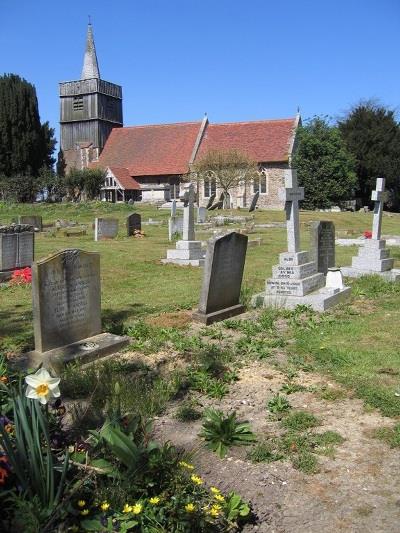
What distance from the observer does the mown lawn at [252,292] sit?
5.60 metres

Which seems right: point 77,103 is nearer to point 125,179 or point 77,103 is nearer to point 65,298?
point 125,179

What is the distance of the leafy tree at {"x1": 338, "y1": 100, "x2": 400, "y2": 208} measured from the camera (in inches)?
1909

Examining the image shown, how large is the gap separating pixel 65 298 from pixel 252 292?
4791 mm

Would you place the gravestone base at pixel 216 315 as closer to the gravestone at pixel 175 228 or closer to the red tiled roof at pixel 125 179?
the gravestone at pixel 175 228

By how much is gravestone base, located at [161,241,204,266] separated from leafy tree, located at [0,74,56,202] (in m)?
38.3

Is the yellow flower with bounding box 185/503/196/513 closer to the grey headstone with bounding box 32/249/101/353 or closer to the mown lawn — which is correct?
the mown lawn

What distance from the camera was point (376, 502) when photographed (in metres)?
3.33

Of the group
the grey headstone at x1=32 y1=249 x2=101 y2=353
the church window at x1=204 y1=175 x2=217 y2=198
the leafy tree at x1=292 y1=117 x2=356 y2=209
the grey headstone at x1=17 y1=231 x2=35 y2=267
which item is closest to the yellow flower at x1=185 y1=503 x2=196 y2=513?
the grey headstone at x1=32 y1=249 x2=101 y2=353

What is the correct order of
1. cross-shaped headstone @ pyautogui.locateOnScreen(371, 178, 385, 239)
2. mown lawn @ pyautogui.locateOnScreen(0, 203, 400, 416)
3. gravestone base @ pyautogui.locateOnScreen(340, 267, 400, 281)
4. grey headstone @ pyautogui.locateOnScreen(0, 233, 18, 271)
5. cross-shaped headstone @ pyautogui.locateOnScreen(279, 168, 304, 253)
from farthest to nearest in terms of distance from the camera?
grey headstone @ pyautogui.locateOnScreen(0, 233, 18, 271)
cross-shaped headstone @ pyautogui.locateOnScreen(371, 178, 385, 239)
gravestone base @ pyautogui.locateOnScreen(340, 267, 400, 281)
cross-shaped headstone @ pyautogui.locateOnScreen(279, 168, 304, 253)
mown lawn @ pyautogui.locateOnScreen(0, 203, 400, 416)

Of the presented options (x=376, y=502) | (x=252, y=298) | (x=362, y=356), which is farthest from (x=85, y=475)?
(x=252, y=298)

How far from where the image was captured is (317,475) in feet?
12.0

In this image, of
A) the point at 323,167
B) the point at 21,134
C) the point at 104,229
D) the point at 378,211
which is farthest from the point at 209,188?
the point at 378,211

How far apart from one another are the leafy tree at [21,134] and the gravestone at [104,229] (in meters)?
30.8

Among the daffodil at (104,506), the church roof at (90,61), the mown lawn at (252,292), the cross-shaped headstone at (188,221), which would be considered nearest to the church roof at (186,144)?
the church roof at (90,61)
